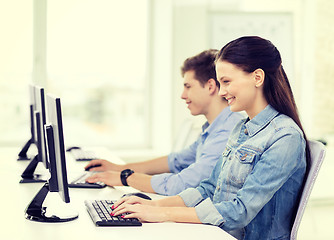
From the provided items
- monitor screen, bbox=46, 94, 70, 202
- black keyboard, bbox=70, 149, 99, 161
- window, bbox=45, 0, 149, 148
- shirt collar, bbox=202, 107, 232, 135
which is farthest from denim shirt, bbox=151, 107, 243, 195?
window, bbox=45, 0, 149, 148

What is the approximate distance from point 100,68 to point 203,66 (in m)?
2.37

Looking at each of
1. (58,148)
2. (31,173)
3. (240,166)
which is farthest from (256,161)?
(31,173)

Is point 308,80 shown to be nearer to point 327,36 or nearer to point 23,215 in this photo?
point 327,36

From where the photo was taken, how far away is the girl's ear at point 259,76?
1.65 m

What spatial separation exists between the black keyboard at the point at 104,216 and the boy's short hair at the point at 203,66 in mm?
825

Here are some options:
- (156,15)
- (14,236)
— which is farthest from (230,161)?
(156,15)

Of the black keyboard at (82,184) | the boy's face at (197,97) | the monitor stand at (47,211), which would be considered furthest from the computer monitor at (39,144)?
the boy's face at (197,97)

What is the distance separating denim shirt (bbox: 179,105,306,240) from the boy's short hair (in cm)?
54

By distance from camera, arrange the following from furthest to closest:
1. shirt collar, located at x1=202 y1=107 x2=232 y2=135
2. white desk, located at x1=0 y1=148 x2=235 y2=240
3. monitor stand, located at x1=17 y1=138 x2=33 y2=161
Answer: monitor stand, located at x1=17 y1=138 x2=33 y2=161
shirt collar, located at x1=202 y1=107 x2=232 y2=135
white desk, located at x1=0 y1=148 x2=235 y2=240

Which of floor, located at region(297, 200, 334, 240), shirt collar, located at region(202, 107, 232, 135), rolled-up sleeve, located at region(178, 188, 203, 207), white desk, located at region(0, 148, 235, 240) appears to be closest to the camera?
white desk, located at region(0, 148, 235, 240)

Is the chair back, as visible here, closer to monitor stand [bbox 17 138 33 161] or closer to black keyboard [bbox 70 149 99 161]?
black keyboard [bbox 70 149 99 161]

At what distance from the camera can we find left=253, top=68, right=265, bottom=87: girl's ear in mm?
1649

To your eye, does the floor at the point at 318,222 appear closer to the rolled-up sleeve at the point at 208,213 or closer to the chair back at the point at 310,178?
the chair back at the point at 310,178

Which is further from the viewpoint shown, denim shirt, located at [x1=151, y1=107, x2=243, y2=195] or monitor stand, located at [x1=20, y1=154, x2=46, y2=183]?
monitor stand, located at [x1=20, y1=154, x2=46, y2=183]
